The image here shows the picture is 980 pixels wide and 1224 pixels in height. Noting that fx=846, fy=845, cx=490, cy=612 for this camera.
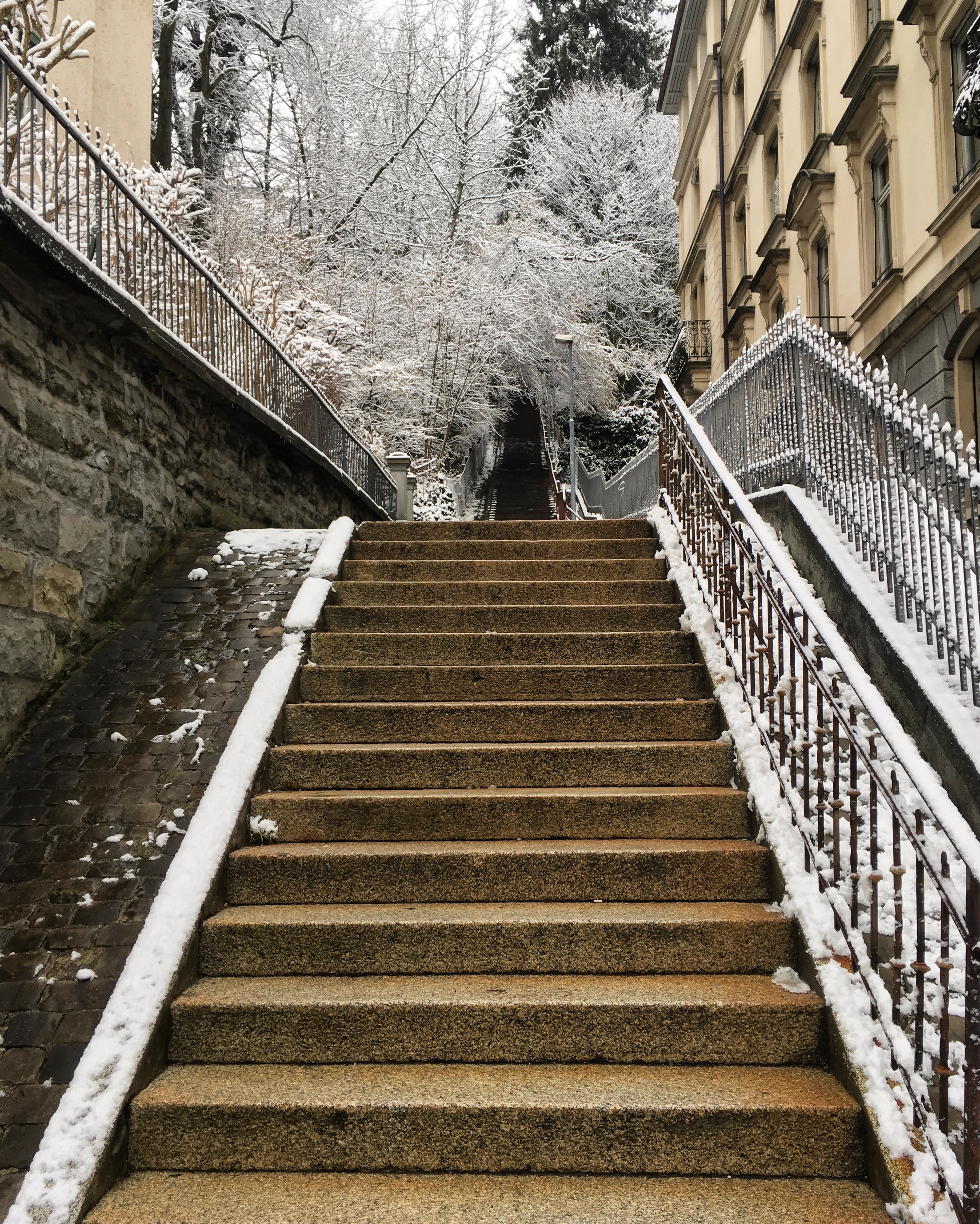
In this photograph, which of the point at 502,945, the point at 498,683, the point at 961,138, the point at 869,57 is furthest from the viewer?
the point at 869,57

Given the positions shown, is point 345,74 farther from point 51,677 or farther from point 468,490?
point 51,677

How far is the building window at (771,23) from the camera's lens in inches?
576

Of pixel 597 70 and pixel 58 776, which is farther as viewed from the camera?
pixel 597 70

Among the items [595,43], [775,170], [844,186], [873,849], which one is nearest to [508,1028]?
[873,849]

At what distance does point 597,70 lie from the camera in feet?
91.6

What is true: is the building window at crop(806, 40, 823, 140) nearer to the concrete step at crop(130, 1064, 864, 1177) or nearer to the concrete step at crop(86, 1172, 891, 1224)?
the concrete step at crop(130, 1064, 864, 1177)

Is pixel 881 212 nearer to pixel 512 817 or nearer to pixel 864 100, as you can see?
pixel 864 100

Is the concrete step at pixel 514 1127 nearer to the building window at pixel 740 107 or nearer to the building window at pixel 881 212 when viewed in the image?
the building window at pixel 881 212

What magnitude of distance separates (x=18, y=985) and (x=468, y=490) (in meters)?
19.6

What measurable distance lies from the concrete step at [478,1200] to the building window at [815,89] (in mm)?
13425

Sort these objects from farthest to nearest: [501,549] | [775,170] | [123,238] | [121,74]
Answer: [775,170]
[121,74]
[501,549]
[123,238]

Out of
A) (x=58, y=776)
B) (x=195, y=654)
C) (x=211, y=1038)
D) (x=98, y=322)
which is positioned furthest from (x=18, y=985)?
(x=98, y=322)

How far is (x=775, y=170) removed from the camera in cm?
1480

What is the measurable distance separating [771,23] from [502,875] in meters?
17.0
